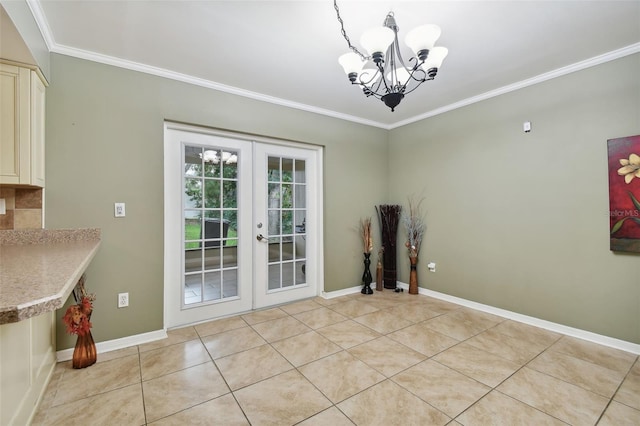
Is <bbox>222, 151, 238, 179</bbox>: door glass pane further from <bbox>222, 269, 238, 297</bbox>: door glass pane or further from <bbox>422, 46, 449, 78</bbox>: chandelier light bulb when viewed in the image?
<bbox>422, 46, 449, 78</bbox>: chandelier light bulb

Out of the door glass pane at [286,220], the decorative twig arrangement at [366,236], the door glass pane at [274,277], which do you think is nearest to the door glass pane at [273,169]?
the door glass pane at [286,220]

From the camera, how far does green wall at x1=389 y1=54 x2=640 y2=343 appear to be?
2.59 metres

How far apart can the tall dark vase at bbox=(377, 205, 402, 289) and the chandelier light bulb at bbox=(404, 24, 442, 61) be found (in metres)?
2.82

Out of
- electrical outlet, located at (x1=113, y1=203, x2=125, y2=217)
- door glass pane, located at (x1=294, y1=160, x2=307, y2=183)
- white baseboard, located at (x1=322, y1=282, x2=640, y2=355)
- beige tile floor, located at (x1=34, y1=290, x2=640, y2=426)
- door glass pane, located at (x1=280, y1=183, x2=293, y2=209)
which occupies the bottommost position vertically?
beige tile floor, located at (x1=34, y1=290, x2=640, y2=426)

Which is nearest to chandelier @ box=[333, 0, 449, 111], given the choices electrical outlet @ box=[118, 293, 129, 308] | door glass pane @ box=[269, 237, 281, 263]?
door glass pane @ box=[269, 237, 281, 263]

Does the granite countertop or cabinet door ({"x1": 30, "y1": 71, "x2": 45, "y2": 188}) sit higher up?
cabinet door ({"x1": 30, "y1": 71, "x2": 45, "y2": 188})

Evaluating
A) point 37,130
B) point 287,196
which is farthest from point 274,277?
point 37,130

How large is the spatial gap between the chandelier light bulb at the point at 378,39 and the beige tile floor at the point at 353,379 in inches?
87.2

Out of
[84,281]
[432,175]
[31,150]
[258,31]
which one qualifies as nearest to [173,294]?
[84,281]

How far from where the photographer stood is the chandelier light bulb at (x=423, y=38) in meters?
1.71

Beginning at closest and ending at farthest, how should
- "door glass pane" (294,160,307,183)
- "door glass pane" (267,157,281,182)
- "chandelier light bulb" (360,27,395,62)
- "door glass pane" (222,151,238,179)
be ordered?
"chandelier light bulb" (360,27,395,62)
"door glass pane" (222,151,238,179)
"door glass pane" (267,157,281,182)
"door glass pane" (294,160,307,183)

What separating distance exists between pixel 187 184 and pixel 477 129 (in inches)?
136

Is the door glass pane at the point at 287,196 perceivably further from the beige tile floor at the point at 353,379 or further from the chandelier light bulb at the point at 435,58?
the chandelier light bulb at the point at 435,58

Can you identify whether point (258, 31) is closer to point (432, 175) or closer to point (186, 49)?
point (186, 49)
